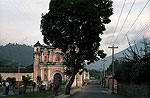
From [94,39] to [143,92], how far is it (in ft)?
44.3

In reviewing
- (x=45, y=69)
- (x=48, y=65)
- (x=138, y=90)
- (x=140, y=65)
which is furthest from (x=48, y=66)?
(x=140, y=65)

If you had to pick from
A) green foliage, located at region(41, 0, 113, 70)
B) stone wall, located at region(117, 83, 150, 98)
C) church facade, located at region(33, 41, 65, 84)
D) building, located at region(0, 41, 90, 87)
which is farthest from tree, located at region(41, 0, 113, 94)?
church facade, located at region(33, 41, 65, 84)

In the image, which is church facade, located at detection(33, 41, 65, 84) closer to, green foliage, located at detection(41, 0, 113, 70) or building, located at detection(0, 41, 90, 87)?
building, located at detection(0, 41, 90, 87)

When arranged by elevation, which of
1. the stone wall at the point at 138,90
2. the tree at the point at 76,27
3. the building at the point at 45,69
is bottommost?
the stone wall at the point at 138,90

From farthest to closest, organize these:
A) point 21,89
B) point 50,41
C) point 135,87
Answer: point 50,41, point 21,89, point 135,87

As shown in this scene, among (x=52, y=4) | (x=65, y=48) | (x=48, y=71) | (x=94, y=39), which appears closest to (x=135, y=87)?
(x=94, y=39)

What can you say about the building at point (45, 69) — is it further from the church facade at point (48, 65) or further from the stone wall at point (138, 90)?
the stone wall at point (138, 90)

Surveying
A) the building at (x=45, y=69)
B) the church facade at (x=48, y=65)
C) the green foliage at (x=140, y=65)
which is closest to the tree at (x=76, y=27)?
the green foliage at (x=140, y=65)

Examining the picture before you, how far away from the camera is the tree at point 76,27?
122 ft

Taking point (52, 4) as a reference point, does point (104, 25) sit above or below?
below

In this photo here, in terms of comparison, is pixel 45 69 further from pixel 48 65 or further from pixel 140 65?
pixel 140 65

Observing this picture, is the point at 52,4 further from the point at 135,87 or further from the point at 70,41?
the point at 135,87

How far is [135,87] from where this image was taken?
109 ft

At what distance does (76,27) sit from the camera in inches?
1534
